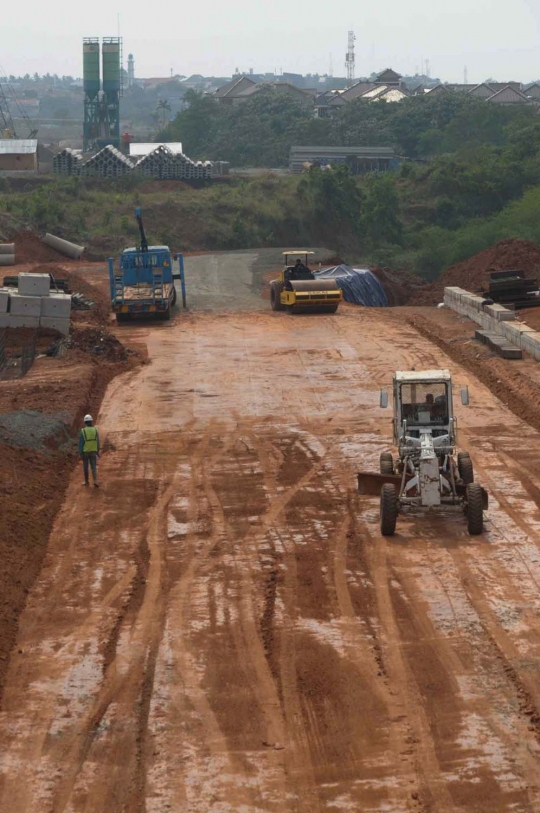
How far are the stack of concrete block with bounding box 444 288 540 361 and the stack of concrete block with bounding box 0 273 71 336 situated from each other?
12425 millimetres

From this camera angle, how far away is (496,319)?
117 ft

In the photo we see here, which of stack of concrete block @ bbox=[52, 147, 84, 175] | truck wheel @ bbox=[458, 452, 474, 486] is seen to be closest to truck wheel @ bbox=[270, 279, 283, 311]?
truck wheel @ bbox=[458, 452, 474, 486]

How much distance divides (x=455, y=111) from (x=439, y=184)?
134ft

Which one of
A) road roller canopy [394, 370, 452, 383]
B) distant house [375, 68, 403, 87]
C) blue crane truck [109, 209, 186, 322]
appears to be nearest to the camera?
road roller canopy [394, 370, 452, 383]

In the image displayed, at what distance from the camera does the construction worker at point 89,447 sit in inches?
791

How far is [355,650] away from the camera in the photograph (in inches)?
521

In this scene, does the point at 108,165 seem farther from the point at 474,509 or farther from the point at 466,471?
the point at 474,509

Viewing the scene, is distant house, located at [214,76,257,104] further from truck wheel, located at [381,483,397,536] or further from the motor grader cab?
truck wheel, located at [381,483,397,536]

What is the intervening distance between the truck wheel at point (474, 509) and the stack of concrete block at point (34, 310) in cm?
1956

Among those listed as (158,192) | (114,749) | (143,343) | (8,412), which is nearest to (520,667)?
(114,749)

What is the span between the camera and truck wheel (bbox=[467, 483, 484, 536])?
16.9 m

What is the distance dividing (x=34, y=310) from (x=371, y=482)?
17.7m

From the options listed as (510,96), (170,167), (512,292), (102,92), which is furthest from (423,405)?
(510,96)

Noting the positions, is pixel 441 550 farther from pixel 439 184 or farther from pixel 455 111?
pixel 455 111
